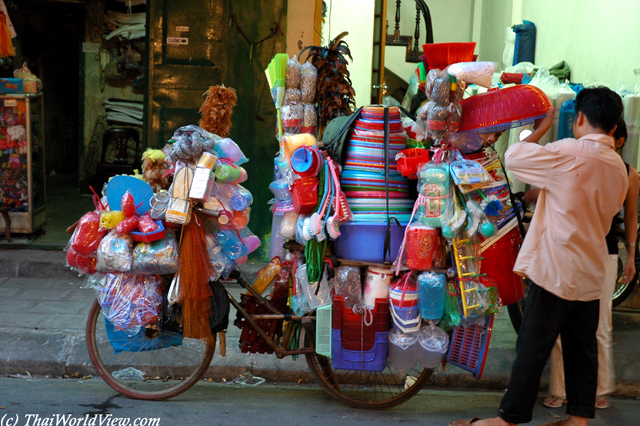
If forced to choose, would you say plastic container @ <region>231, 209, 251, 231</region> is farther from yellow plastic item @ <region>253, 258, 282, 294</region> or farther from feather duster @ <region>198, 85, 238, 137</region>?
feather duster @ <region>198, 85, 238, 137</region>

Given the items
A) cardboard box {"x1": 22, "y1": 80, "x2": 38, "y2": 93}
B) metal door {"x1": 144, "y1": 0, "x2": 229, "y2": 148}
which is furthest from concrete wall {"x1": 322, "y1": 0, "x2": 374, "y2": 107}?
cardboard box {"x1": 22, "y1": 80, "x2": 38, "y2": 93}

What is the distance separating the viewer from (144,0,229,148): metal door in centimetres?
670

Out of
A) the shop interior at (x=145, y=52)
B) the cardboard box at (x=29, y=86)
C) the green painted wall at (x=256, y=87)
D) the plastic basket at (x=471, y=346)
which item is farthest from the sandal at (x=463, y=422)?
the cardboard box at (x=29, y=86)

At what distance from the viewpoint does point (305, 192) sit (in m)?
3.84

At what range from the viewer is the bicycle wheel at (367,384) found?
13.8 feet

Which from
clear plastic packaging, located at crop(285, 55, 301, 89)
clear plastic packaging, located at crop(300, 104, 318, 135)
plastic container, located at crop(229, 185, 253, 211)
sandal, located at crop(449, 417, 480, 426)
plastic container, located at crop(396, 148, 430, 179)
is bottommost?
sandal, located at crop(449, 417, 480, 426)

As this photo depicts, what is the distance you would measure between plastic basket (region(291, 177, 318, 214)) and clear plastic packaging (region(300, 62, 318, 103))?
0.68 m

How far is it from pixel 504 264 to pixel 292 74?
175 centimetres

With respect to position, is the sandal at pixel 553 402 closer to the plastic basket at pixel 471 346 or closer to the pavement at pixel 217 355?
the pavement at pixel 217 355

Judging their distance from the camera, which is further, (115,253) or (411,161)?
(115,253)

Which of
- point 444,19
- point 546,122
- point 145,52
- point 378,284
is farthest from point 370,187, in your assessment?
point 444,19

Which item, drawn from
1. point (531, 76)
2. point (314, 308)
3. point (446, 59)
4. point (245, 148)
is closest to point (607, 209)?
point (446, 59)

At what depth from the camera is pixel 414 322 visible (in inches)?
152

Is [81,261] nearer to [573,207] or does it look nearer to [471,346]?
[471,346]
